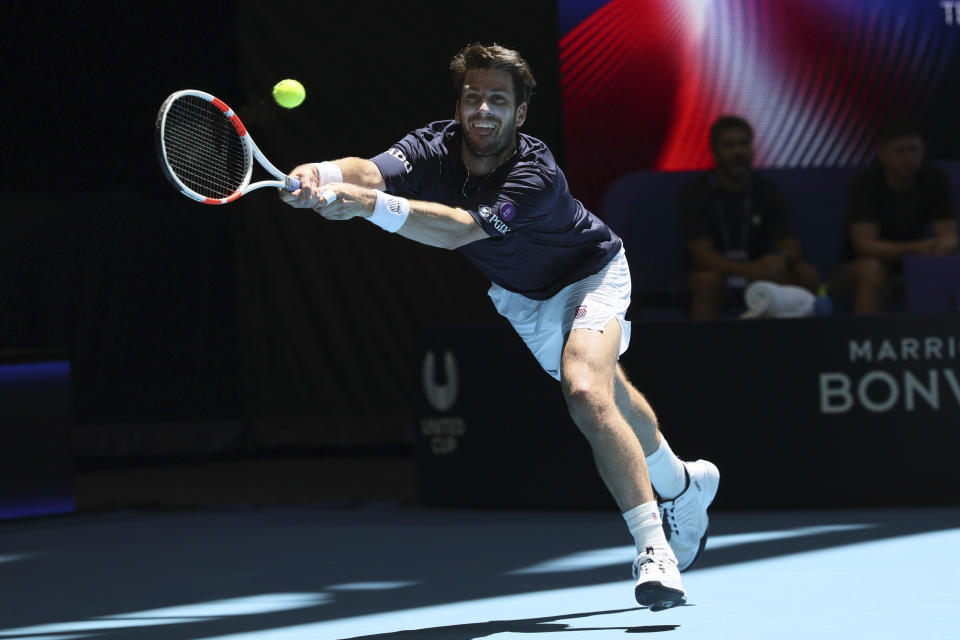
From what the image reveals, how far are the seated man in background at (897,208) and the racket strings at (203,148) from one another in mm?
3337

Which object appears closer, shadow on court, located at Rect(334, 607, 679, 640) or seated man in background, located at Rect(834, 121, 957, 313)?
shadow on court, located at Rect(334, 607, 679, 640)

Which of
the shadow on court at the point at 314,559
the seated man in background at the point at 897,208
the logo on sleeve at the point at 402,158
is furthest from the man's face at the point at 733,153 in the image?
the logo on sleeve at the point at 402,158

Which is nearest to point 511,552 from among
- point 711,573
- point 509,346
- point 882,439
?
point 711,573

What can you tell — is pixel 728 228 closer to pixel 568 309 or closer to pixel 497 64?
pixel 568 309

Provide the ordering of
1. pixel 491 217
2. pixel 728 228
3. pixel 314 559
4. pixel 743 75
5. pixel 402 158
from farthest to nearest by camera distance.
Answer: pixel 743 75 → pixel 728 228 → pixel 314 559 → pixel 402 158 → pixel 491 217

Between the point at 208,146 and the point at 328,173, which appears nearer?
the point at 328,173

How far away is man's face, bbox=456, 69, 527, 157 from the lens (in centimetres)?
397

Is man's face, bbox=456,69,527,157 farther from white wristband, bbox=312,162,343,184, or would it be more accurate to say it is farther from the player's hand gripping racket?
the player's hand gripping racket

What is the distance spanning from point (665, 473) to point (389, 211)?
1281mm

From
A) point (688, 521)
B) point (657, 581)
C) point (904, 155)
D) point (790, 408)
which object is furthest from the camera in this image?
point (904, 155)

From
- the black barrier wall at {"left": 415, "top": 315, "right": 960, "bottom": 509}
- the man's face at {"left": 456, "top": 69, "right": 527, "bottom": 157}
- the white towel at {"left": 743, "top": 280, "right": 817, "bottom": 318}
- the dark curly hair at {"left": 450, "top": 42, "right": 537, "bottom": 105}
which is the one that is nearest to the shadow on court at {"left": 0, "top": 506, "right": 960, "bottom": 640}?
the black barrier wall at {"left": 415, "top": 315, "right": 960, "bottom": 509}

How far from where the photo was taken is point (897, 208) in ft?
21.9

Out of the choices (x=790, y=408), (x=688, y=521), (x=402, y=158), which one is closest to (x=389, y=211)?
(x=402, y=158)

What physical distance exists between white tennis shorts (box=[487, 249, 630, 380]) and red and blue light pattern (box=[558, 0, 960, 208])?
381 cm
